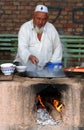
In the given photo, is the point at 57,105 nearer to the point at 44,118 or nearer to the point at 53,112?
the point at 53,112

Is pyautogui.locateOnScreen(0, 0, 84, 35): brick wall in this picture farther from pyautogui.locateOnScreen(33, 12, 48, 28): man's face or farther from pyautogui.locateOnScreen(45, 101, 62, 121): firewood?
pyautogui.locateOnScreen(45, 101, 62, 121): firewood

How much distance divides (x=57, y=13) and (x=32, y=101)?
3.56m

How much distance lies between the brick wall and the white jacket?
215cm

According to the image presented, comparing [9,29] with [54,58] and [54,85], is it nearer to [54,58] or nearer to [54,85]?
[54,58]

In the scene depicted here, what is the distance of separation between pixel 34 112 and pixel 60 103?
0.34m

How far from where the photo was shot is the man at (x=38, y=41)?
187 inches

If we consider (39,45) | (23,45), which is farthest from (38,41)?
(23,45)

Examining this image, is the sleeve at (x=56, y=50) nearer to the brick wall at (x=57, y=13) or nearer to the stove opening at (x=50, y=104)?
the stove opening at (x=50, y=104)

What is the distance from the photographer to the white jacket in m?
4.79

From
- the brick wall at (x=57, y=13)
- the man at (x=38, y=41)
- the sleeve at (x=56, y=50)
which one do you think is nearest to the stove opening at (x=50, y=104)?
the man at (x=38, y=41)

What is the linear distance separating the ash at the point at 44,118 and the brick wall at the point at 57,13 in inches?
130

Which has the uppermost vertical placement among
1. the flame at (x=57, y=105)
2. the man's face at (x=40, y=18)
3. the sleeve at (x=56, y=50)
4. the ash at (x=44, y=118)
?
the man's face at (x=40, y=18)

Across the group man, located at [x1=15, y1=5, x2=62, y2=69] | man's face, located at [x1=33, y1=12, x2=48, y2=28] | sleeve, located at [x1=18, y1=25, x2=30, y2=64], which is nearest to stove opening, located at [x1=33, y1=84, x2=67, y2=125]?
man, located at [x1=15, y1=5, x2=62, y2=69]

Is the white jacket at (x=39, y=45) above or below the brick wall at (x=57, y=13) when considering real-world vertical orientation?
below
